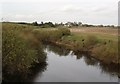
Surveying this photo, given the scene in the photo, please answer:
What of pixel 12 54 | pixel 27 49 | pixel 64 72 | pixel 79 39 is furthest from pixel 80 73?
pixel 79 39

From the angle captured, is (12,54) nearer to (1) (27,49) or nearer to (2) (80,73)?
(1) (27,49)

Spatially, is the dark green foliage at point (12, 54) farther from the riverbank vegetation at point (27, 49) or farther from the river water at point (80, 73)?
the river water at point (80, 73)

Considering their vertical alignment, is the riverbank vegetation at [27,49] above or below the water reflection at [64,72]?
above

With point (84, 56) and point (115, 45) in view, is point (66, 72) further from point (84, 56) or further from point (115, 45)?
point (84, 56)

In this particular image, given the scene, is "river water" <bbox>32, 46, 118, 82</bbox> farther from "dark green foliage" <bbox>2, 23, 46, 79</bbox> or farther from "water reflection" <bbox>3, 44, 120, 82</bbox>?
"dark green foliage" <bbox>2, 23, 46, 79</bbox>

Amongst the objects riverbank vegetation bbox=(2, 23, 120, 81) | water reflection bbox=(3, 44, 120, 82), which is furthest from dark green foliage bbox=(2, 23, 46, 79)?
water reflection bbox=(3, 44, 120, 82)

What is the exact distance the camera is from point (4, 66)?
20.2 m

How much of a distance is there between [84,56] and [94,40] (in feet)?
18.6

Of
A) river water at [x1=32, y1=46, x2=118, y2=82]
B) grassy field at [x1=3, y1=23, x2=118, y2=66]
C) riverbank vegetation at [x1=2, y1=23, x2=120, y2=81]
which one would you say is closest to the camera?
riverbank vegetation at [x1=2, y1=23, x2=120, y2=81]

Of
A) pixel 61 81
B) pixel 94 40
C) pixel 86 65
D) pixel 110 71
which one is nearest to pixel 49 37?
pixel 94 40

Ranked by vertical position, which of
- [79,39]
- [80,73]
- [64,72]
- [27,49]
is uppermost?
[27,49]

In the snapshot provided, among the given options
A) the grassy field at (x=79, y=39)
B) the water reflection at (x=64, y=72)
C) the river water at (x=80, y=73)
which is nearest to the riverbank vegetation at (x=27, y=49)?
the grassy field at (x=79, y=39)

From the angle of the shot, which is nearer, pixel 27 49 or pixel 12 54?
pixel 12 54

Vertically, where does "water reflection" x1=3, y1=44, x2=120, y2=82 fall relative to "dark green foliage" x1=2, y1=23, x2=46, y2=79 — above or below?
below
